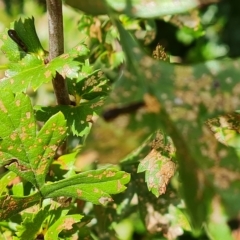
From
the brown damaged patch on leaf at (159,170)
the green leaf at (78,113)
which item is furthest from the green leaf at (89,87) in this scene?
the brown damaged patch on leaf at (159,170)

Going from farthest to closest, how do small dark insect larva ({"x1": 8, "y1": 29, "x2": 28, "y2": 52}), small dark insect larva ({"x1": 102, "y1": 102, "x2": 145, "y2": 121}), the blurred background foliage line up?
the blurred background foliage < small dark insect larva ({"x1": 8, "y1": 29, "x2": 28, "y2": 52}) < small dark insect larva ({"x1": 102, "y1": 102, "x2": 145, "y2": 121})

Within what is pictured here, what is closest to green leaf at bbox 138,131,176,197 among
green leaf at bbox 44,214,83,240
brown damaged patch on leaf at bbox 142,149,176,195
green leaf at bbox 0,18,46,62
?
brown damaged patch on leaf at bbox 142,149,176,195

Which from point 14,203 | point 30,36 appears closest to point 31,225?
point 14,203

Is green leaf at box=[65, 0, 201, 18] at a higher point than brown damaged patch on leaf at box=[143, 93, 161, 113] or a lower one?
higher

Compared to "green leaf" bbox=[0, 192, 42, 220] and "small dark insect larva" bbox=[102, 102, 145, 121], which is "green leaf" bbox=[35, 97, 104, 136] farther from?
"small dark insect larva" bbox=[102, 102, 145, 121]

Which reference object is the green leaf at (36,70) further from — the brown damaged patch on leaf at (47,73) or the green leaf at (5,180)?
the green leaf at (5,180)

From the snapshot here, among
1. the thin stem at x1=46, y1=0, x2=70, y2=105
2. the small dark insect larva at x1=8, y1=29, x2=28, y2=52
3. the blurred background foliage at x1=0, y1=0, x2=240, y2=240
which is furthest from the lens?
the blurred background foliage at x1=0, y1=0, x2=240, y2=240
